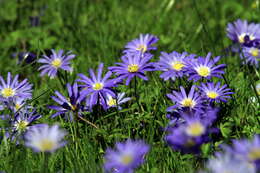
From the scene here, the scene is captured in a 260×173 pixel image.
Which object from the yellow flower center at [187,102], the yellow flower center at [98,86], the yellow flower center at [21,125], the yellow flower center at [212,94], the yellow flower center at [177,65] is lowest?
the yellow flower center at [21,125]

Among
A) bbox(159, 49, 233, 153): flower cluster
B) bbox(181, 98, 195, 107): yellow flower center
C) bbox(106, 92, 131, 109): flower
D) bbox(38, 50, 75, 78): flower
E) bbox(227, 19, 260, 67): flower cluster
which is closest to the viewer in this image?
bbox(159, 49, 233, 153): flower cluster

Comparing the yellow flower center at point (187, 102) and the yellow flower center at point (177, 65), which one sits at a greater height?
the yellow flower center at point (177, 65)

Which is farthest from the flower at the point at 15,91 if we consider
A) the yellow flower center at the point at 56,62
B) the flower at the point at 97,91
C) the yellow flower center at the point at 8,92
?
the flower at the point at 97,91

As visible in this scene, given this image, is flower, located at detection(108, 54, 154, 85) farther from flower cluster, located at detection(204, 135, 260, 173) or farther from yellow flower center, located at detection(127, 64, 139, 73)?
flower cluster, located at detection(204, 135, 260, 173)

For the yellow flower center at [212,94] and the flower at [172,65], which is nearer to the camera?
the yellow flower center at [212,94]

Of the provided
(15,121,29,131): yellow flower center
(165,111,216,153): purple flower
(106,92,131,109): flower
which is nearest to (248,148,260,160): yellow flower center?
(165,111,216,153): purple flower

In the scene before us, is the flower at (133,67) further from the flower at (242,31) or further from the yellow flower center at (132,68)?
the flower at (242,31)

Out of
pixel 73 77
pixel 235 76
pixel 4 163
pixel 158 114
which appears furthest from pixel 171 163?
pixel 73 77
